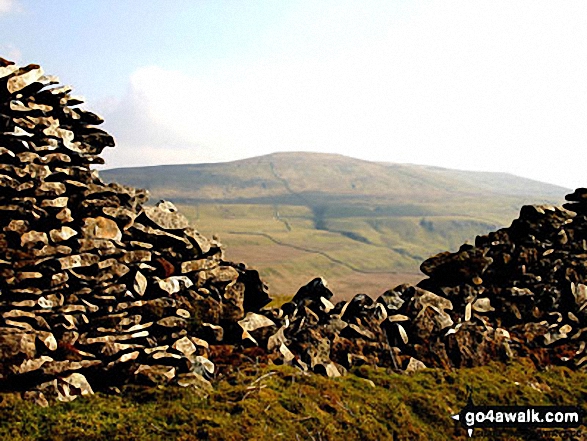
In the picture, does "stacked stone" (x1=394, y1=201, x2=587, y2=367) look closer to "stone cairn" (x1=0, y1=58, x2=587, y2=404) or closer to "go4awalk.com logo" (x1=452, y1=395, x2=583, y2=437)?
"stone cairn" (x1=0, y1=58, x2=587, y2=404)

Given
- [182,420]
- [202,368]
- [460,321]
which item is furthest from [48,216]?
[460,321]

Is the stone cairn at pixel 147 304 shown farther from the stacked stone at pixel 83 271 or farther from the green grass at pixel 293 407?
the green grass at pixel 293 407

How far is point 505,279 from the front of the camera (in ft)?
78.0

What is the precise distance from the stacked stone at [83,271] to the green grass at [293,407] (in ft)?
3.55

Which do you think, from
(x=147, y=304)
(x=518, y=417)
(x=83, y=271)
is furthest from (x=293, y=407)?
(x=83, y=271)

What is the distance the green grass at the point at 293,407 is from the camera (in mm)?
12203

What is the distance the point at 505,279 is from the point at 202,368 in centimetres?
1526

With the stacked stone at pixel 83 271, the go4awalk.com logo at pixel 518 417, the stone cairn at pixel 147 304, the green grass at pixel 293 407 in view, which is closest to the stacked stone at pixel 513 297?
the stone cairn at pixel 147 304

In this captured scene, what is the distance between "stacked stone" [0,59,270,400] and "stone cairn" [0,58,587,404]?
40mm

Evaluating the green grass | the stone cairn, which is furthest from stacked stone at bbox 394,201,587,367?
the green grass

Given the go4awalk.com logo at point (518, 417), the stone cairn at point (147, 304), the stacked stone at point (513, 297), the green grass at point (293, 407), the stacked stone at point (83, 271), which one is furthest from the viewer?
the stacked stone at point (513, 297)

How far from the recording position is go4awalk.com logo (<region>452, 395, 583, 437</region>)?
15.6 meters

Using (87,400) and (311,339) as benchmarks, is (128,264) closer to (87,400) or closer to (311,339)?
(87,400)

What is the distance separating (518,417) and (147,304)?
12.4 metres
